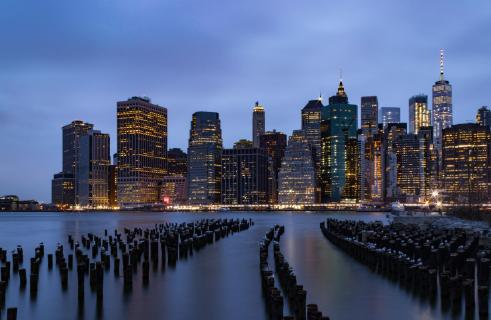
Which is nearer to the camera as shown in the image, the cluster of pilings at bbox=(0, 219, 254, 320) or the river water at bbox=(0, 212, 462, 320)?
the river water at bbox=(0, 212, 462, 320)

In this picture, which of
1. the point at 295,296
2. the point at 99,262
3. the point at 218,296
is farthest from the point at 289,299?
the point at 99,262

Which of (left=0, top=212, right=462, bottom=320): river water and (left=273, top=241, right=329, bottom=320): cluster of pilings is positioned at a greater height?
(left=273, top=241, right=329, bottom=320): cluster of pilings

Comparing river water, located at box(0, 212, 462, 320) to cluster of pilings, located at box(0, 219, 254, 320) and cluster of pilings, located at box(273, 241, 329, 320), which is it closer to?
cluster of pilings, located at box(0, 219, 254, 320)

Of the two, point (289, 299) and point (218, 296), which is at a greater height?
point (289, 299)

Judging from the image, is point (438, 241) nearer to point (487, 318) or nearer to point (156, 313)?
point (487, 318)

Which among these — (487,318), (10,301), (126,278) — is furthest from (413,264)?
(10,301)

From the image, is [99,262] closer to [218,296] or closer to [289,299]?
[218,296]

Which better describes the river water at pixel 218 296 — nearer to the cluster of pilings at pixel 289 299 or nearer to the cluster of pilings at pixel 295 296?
the cluster of pilings at pixel 289 299

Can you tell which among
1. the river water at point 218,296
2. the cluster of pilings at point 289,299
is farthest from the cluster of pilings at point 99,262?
the cluster of pilings at point 289,299

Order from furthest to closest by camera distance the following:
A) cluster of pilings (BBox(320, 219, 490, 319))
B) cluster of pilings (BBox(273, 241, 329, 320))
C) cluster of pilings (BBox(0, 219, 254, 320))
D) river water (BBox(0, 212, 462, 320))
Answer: cluster of pilings (BBox(0, 219, 254, 320)), river water (BBox(0, 212, 462, 320)), cluster of pilings (BBox(320, 219, 490, 319)), cluster of pilings (BBox(273, 241, 329, 320))

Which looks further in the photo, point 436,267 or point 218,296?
point 436,267

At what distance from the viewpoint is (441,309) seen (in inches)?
1001

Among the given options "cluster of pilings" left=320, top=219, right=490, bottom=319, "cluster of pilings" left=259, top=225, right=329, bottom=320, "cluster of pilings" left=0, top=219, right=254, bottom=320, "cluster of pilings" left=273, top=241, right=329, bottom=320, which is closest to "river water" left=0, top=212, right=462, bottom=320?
"cluster of pilings" left=0, top=219, right=254, bottom=320

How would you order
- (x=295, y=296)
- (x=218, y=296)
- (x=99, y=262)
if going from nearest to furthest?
1. (x=295, y=296)
2. (x=218, y=296)
3. (x=99, y=262)
